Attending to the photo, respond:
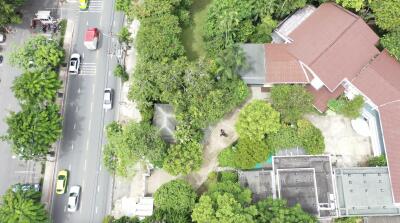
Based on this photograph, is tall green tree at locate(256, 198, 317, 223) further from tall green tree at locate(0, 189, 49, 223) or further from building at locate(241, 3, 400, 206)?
tall green tree at locate(0, 189, 49, 223)

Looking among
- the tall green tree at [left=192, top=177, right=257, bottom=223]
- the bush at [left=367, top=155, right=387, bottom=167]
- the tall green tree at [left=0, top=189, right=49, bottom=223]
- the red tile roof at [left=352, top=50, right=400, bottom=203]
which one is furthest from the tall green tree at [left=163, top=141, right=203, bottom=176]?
the red tile roof at [left=352, top=50, right=400, bottom=203]

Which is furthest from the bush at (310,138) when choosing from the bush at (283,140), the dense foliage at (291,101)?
the dense foliage at (291,101)

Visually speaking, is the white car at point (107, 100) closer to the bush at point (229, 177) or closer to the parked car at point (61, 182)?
the parked car at point (61, 182)

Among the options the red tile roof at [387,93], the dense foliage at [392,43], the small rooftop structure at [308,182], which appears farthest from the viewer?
the dense foliage at [392,43]

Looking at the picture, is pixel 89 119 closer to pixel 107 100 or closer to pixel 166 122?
pixel 107 100

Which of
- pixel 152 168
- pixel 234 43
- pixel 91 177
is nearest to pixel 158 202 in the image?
pixel 152 168

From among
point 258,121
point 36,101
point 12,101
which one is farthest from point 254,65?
point 12,101
